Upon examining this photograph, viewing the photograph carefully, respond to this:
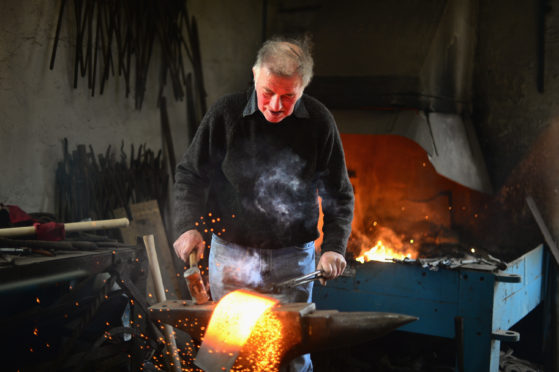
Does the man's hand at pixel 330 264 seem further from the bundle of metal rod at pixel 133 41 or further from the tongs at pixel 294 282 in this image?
the bundle of metal rod at pixel 133 41

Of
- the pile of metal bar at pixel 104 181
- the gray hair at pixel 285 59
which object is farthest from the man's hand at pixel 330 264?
the pile of metal bar at pixel 104 181

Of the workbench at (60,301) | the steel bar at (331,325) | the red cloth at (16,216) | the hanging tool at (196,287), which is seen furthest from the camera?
the red cloth at (16,216)

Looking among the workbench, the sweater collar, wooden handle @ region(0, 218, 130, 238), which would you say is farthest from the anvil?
wooden handle @ region(0, 218, 130, 238)

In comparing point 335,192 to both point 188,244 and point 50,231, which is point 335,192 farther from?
point 50,231

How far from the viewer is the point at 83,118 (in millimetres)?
4109

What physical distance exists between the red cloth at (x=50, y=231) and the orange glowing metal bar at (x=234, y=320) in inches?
62.7

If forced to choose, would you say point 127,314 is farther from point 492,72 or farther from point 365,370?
point 492,72

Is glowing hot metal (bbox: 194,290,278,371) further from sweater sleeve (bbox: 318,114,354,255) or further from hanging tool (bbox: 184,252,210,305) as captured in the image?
sweater sleeve (bbox: 318,114,354,255)

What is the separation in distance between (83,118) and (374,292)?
2535 millimetres

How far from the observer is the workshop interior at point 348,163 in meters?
3.29

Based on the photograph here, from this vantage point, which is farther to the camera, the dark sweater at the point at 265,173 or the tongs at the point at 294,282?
the dark sweater at the point at 265,173

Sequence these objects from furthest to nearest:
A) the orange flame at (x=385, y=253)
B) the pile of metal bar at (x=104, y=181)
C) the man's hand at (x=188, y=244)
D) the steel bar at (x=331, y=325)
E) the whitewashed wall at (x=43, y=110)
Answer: the orange flame at (x=385, y=253) → the pile of metal bar at (x=104, y=181) → the whitewashed wall at (x=43, y=110) → the man's hand at (x=188, y=244) → the steel bar at (x=331, y=325)

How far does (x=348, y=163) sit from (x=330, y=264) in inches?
119

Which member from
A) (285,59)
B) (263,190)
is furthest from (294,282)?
(285,59)
